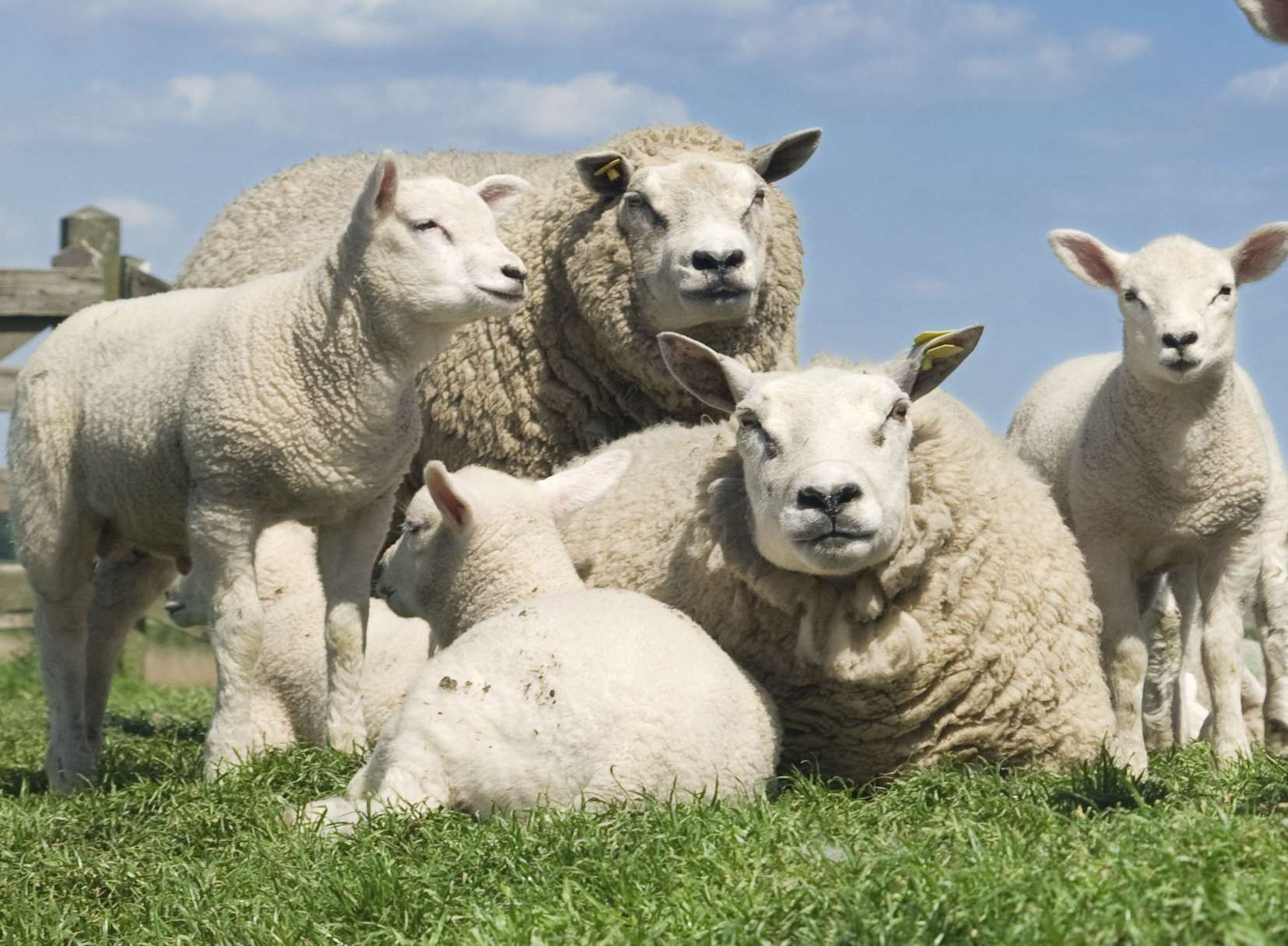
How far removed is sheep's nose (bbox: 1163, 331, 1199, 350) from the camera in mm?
5902

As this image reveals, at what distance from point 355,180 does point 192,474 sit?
3635 mm

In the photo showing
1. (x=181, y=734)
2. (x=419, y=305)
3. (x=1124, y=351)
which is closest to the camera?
(x=419, y=305)

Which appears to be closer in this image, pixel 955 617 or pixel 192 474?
pixel 955 617

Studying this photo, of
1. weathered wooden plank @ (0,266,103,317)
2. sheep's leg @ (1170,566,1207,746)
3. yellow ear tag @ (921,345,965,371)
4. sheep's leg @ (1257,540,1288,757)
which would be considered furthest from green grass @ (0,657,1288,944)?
weathered wooden plank @ (0,266,103,317)

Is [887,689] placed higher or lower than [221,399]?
lower

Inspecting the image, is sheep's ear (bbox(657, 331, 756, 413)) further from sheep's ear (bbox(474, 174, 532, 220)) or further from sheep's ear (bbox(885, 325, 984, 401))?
Answer: sheep's ear (bbox(474, 174, 532, 220))

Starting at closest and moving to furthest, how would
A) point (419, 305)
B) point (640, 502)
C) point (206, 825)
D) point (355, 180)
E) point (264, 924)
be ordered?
point (264, 924), point (206, 825), point (419, 305), point (640, 502), point (355, 180)

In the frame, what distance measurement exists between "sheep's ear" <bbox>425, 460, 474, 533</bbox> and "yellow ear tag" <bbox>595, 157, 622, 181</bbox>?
228cm

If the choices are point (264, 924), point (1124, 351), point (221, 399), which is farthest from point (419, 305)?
point (1124, 351)

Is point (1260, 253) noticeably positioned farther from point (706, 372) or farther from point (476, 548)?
point (476, 548)

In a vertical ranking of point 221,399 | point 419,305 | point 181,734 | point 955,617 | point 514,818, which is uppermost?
point 419,305

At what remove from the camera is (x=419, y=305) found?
5.29m

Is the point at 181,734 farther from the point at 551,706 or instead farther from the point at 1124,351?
the point at 1124,351

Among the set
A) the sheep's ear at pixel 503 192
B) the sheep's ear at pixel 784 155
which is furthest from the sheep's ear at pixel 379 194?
the sheep's ear at pixel 784 155
